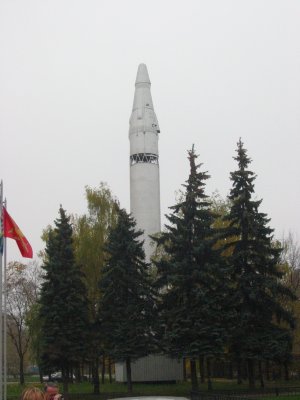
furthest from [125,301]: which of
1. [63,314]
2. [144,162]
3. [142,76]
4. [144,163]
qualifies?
[142,76]

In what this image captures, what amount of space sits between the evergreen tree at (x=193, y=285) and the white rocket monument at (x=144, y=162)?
506 inches

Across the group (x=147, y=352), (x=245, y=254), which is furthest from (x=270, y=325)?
(x=147, y=352)

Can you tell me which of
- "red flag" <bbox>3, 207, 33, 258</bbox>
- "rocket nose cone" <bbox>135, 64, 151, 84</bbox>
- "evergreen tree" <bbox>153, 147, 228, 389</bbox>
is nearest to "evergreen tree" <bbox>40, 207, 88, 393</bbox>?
"evergreen tree" <bbox>153, 147, 228, 389</bbox>

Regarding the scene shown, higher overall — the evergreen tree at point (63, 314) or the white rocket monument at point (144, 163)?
the white rocket monument at point (144, 163)

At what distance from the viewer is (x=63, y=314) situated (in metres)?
32.0

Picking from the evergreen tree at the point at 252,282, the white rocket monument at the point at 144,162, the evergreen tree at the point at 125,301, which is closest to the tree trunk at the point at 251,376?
the evergreen tree at the point at 252,282

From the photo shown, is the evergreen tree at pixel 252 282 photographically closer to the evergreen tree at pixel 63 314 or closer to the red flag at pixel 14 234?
the evergreen tree at pixel 63 314

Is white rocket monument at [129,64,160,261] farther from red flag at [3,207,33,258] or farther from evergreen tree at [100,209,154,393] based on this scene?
red flag at [3,207,33,258]

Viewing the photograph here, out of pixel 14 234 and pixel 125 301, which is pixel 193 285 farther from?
pixel 14 234

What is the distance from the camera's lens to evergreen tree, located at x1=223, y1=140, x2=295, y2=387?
96.3ft

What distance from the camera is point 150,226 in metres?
44.8

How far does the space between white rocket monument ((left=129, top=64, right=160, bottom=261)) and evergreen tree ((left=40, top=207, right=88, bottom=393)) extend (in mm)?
11529

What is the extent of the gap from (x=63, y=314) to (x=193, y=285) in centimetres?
725

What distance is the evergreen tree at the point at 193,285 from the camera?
28906 millimetres
